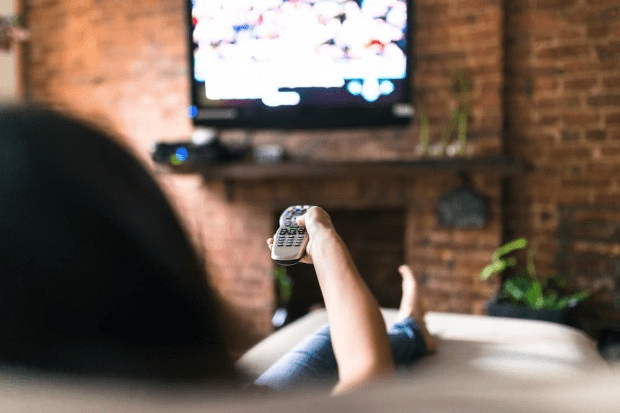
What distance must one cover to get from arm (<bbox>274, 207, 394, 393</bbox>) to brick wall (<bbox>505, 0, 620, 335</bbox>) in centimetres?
216

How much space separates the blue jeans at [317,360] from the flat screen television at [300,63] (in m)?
1.36

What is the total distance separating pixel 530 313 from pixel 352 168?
970mm

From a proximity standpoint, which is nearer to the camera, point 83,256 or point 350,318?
point 83,256

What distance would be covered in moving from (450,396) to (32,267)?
0.90 feet

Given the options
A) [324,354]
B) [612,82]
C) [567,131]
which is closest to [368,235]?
[567,131]

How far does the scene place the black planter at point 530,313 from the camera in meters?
2.13

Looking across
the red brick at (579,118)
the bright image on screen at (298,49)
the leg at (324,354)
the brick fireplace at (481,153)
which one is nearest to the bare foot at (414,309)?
the leg at (324,354)

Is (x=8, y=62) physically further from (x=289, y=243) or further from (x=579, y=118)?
(x=289, y=243)

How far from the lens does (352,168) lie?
2436 mm

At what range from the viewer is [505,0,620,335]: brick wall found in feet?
7.77

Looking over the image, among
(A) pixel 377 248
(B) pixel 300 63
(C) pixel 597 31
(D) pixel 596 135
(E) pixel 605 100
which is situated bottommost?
(A) pixel 377 248

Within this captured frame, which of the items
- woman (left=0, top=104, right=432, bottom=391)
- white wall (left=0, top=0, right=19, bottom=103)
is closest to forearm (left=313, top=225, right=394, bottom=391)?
woman (left=0, top=104, right=432, bottom=391)

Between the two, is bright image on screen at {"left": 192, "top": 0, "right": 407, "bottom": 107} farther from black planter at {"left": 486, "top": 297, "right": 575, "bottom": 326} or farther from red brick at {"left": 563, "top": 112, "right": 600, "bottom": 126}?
black planter at {"left": 486, "top": 297, "right": 575, "bottom": 326}

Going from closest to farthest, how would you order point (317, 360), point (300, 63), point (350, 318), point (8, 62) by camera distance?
point (350, 318)
point (317, 360)
point (300, 63)
point (8, 62)
